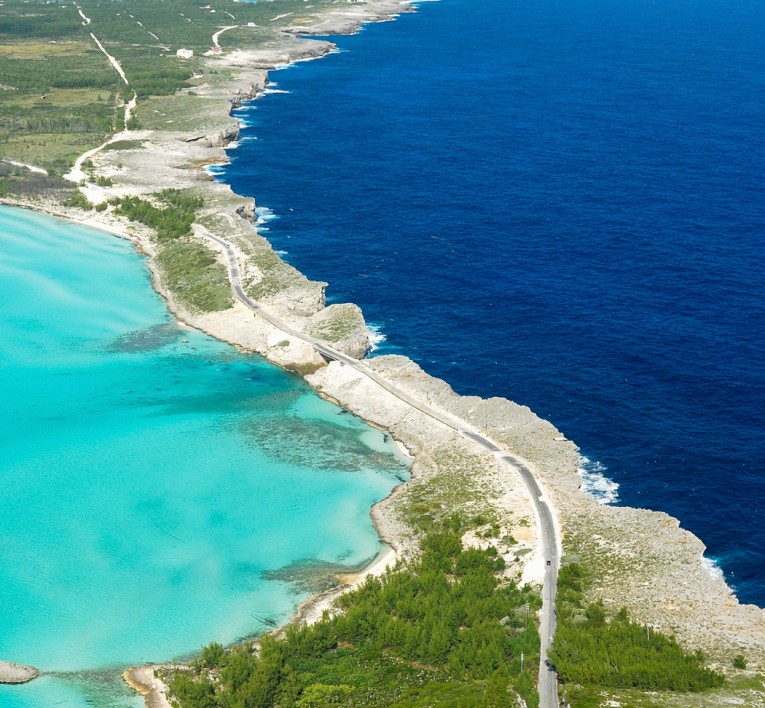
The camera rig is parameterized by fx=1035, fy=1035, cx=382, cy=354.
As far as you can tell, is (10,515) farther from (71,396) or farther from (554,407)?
(554,407)

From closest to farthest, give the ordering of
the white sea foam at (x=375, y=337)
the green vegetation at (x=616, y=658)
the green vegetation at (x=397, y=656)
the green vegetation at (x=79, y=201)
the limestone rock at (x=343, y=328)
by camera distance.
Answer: the green vegetation at (x=616, y=658), the green vegetation at (x=397, y=656), the limestone rock at (x=343, y=328), the white sea foam at (x=375, y=337), the green vegetation at (x=79, y=201)

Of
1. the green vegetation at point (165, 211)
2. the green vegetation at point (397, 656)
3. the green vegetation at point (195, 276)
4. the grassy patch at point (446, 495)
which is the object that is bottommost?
the green vegetation at point (397, 656)

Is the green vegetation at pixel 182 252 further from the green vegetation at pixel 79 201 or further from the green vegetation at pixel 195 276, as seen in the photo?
the green vegetation at pixel 79 201

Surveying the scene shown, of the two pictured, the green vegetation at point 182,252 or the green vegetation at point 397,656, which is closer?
the green vegetation at point 397,656

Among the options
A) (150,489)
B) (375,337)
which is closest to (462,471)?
(150,489)

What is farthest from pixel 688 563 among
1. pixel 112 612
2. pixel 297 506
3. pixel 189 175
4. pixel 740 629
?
pixel 189 175

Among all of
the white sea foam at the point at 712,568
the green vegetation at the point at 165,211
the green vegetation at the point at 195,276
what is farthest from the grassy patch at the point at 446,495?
the green vegetation at the point at 165,211

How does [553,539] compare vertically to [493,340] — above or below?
below

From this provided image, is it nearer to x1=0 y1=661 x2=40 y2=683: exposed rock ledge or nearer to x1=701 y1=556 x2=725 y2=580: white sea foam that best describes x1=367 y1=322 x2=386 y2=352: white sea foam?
x1=701 y1=556 x2=725 y2=580: white sea foam
